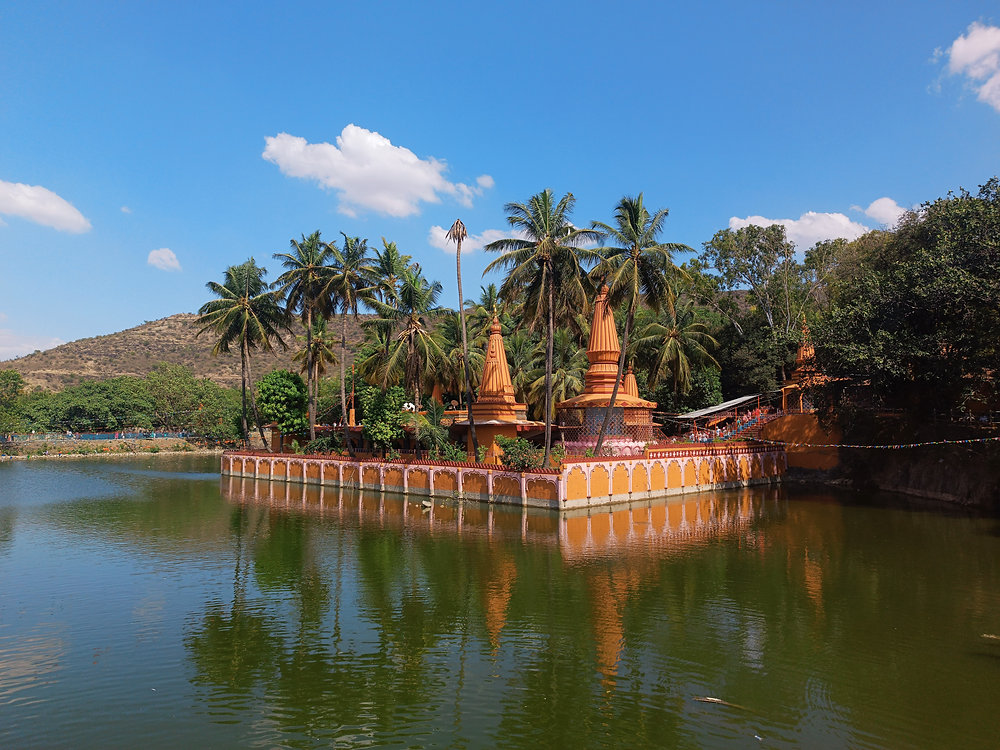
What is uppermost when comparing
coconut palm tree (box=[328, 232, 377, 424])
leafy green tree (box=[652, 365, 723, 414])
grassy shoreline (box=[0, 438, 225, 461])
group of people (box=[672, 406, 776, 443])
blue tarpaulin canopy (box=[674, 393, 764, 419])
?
coconut palm tree (box=[328, 232, 377, 424])

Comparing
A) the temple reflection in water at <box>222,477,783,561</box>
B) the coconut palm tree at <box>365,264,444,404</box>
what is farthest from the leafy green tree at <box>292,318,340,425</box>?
the temple reflection in water at <box>222,477,783,561</box>

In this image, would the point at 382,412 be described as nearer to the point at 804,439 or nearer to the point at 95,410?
the point at 804,439

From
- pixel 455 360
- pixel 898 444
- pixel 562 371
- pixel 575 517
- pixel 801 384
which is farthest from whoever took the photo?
pixel 455 360

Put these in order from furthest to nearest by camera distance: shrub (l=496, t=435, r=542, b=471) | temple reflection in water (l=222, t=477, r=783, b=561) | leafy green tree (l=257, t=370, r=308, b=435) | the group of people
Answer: leafy green tree (l=257, t=370, r=308, b=435) < the group of people < shrub (l=496, t=435, r=542, b=471) < temple reflection in water (l=222, t=477, r=783, b=561)

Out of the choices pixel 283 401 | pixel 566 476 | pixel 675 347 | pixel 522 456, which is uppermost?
pixel 675 347

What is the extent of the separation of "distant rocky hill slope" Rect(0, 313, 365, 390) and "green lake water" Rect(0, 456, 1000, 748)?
3731 inches

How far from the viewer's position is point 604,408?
35.6 m

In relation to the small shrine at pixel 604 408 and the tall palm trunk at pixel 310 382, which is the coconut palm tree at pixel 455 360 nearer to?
the tall palm trunk at pixel 310 382

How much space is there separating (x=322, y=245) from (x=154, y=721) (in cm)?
3806

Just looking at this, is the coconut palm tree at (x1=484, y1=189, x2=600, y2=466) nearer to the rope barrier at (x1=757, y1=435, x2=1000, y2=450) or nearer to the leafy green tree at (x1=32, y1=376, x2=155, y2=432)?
the rope barrier at (x1=757, y1=435, x2=1000, y2=450)

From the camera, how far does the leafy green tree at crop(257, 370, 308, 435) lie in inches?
1874

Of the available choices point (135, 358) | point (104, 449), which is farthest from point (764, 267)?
point (135, 358)

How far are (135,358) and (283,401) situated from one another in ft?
296

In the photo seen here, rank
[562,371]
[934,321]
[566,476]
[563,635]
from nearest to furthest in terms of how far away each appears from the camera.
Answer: [563,635], [566,476], [934,321], [562,371]
